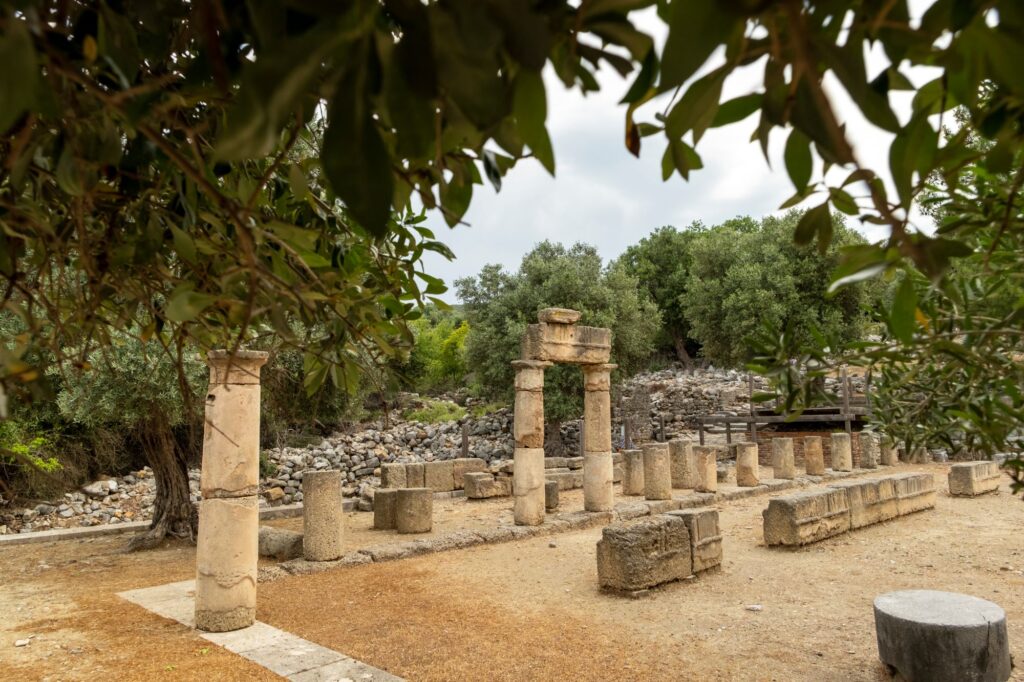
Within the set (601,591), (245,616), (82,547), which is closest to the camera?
(245,616)

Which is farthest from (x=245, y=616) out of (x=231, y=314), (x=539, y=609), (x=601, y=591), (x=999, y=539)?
(x=999, y=539)

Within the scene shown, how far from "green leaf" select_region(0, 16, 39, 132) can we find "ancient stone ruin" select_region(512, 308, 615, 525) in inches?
459

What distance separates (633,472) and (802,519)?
262 inches

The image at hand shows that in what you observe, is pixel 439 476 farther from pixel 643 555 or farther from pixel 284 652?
pixel 284 652

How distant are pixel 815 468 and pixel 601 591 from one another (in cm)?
1316

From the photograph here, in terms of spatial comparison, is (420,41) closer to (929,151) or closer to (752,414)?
(929,151)

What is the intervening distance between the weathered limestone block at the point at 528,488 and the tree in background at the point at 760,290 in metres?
14.7

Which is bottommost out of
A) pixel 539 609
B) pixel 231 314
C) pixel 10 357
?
pixel 539 609

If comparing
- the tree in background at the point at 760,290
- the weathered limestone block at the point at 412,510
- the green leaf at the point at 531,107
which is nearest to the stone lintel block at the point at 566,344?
→ the weathered limestone block at the point at 412,510

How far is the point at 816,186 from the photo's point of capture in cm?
115

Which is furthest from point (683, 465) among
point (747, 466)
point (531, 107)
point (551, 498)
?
point (531, 107)

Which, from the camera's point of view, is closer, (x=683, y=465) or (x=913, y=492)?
(x=913, y=492)

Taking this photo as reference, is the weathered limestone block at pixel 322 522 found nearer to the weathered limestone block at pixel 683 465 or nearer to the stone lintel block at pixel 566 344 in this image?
the stone lintel block at pixel 566 344

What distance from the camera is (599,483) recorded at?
43.3 ft
